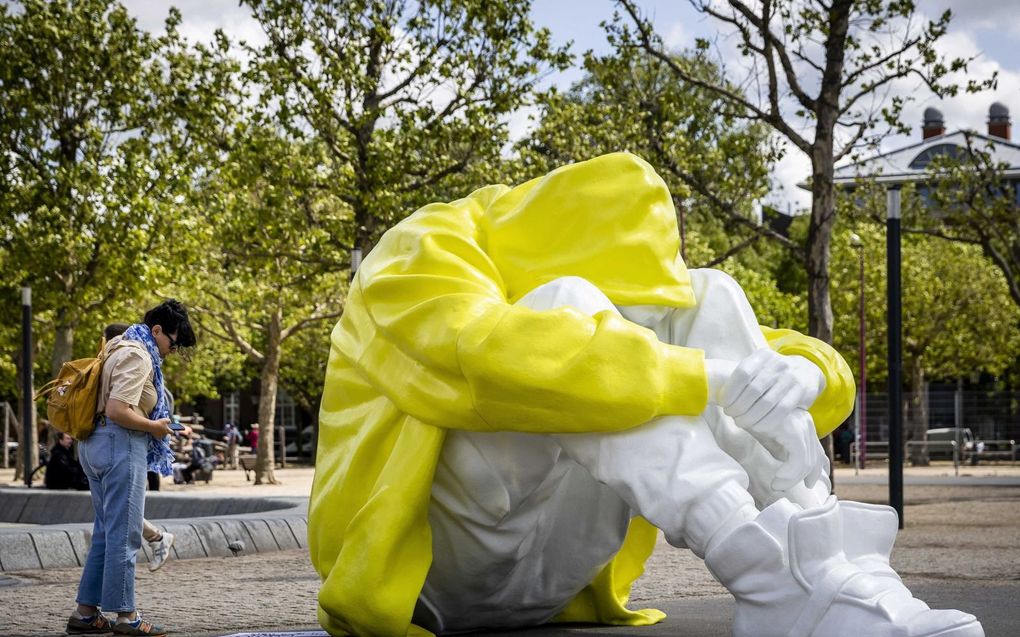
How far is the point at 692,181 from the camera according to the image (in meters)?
15.0

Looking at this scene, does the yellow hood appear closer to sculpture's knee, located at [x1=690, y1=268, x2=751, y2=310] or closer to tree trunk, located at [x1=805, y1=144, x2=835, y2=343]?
sculpture's knee, located at [x1=690, y1=268, x2=751, y2=310]

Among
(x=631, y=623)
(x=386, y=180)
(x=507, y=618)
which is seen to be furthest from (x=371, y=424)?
(x=386, y=180)

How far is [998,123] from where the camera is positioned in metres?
62.7

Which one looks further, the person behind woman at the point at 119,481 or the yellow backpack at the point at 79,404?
the yellow backpack at the point at 79,404

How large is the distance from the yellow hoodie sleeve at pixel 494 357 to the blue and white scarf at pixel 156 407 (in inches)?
76.5

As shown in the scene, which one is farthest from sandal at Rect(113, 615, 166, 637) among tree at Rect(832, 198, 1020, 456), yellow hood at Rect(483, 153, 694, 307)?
tree at Rect(832, 198, 1020, 456)

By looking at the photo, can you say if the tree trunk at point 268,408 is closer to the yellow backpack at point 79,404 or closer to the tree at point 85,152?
the tree at point 85,152

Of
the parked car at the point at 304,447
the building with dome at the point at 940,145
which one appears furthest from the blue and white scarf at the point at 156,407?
the building with dome at the point at 940,145

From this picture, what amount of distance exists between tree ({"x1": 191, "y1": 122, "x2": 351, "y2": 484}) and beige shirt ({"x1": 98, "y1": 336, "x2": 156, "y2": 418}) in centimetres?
1269

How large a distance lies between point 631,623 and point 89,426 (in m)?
2.40

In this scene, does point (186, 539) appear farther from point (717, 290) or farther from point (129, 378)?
point (717, 290)

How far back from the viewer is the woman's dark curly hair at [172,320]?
6.04 metres

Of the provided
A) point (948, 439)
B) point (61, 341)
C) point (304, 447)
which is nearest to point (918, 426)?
point (948, 439)

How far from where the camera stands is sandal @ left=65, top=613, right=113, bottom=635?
5.66 meters
